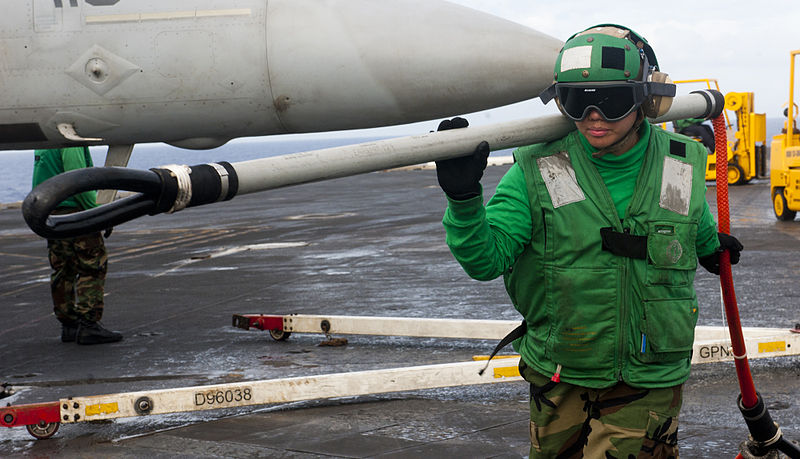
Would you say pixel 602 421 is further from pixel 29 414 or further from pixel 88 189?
pixel 29 414

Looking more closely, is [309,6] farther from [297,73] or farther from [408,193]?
[408,193]

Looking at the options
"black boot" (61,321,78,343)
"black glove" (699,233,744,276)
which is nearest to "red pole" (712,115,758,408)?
"black glove" (699,233,744,276)

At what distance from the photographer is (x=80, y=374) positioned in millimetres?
6996

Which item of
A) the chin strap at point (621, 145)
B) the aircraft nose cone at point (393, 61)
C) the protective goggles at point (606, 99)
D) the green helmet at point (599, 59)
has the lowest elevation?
the chin strap at point (621, 145)

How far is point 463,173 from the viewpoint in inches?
108

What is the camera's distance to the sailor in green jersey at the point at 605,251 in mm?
2893

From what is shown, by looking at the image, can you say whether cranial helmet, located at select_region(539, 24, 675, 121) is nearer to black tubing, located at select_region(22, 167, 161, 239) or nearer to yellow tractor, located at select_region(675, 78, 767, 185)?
black tubing, located at select_region(22, 167, 161, 239)

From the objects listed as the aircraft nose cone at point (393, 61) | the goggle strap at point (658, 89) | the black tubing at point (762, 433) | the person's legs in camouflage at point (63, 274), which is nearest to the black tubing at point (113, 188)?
the goggle strap at point (658, 89)

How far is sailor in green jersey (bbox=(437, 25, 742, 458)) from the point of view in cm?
289

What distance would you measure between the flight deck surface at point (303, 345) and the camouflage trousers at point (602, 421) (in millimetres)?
1751

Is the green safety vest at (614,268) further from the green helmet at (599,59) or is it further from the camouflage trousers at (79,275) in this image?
the camouflage trousers at (79,275)

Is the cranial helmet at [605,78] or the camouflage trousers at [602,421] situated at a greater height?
the cranial helmet at [605,78]

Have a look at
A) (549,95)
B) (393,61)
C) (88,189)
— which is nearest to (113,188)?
(88,189)

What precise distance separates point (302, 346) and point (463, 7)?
3.40 m
